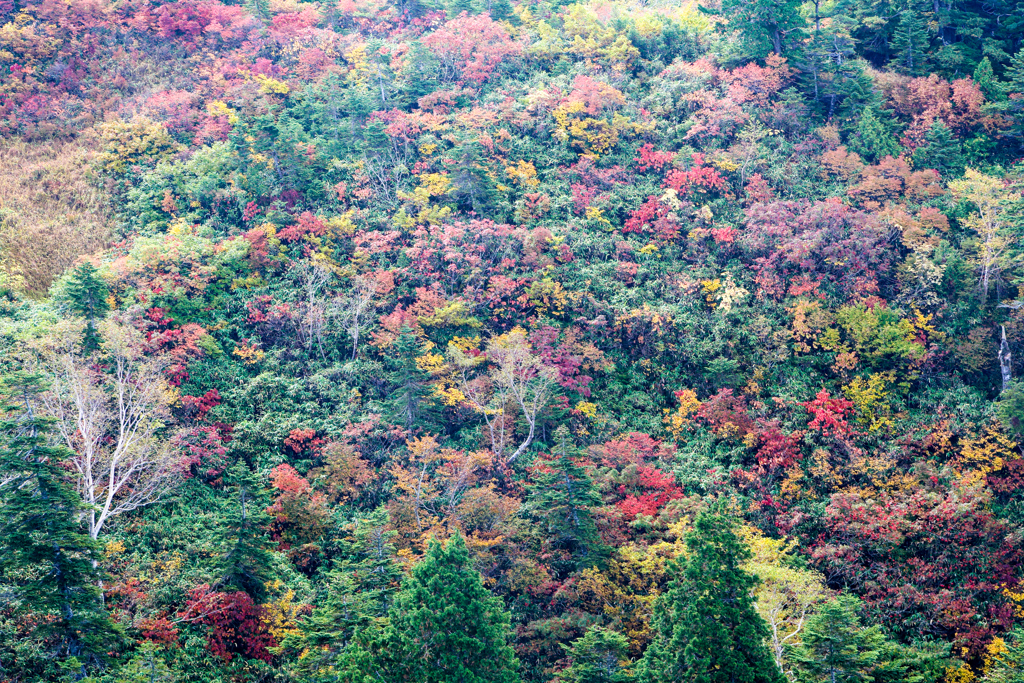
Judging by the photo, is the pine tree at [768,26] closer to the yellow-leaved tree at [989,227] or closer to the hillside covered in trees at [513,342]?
Result: the hillside covered in trees at [513,342]

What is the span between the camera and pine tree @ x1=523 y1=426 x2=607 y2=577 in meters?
23.8

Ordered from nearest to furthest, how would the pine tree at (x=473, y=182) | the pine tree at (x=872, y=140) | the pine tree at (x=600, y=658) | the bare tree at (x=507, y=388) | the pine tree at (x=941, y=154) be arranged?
the pine tree at (x=600, y=658), the bare tree at (x=507, y=388), the pine tree at (x=941, y=154), the pine tree at (x=473, y=182), the pine tree at (x=872, y=140)

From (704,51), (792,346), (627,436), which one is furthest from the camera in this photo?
(704,51)

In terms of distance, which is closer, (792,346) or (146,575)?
(146,575)

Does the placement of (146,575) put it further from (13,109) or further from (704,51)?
(704,51)

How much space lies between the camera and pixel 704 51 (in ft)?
147

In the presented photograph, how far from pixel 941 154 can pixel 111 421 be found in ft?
126

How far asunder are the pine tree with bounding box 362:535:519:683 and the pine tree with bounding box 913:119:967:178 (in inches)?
1211

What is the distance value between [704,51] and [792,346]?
74.3 ft

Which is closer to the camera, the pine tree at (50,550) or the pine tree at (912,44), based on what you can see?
the pine tree at (50,550)

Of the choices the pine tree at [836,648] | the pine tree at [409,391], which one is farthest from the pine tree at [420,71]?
the pine tree at [836,648]

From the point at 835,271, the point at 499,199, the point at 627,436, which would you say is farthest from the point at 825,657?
the point at 499,199

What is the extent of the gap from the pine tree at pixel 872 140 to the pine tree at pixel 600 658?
29318 millimetres

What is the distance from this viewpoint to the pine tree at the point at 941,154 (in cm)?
3619
